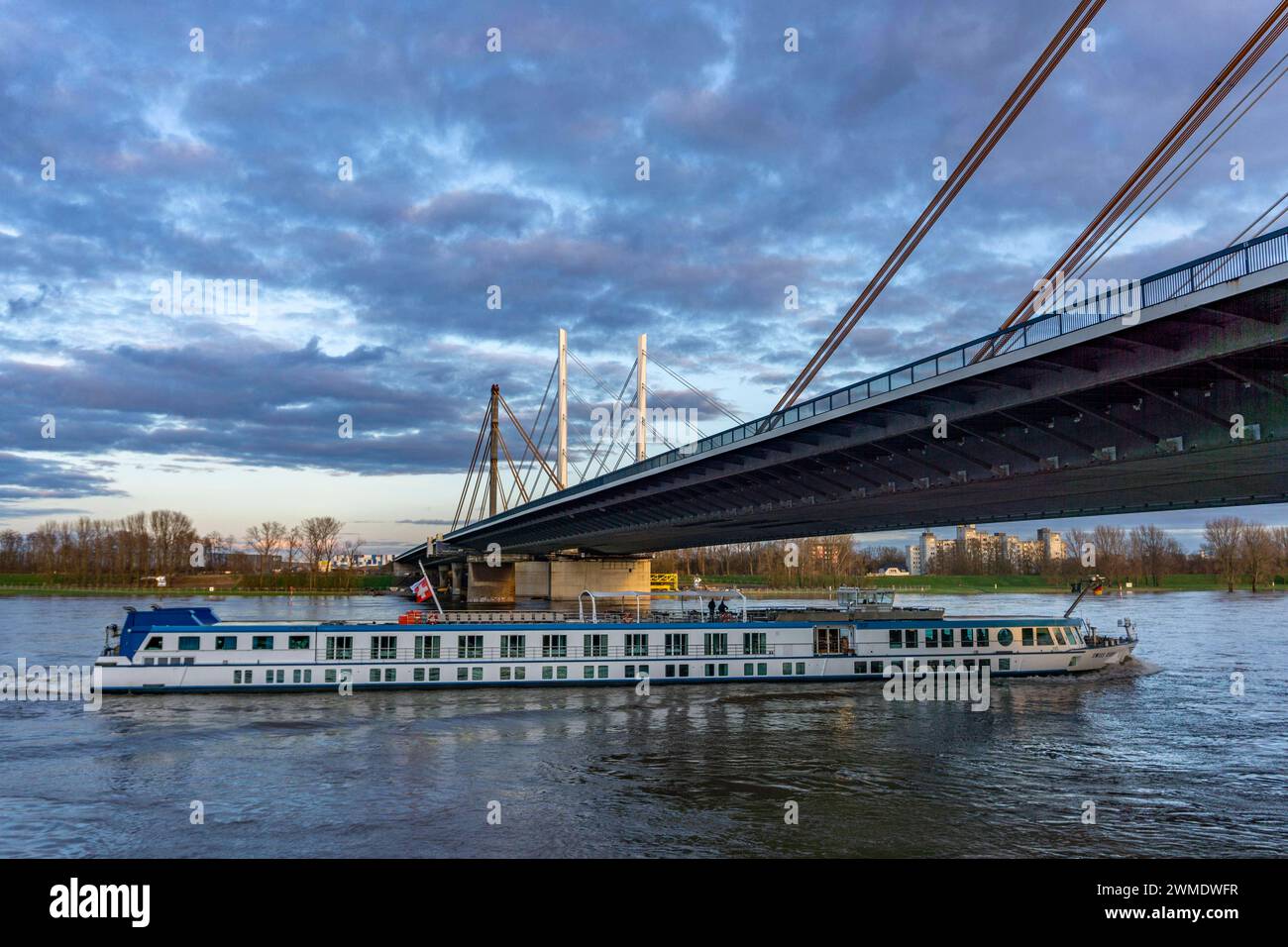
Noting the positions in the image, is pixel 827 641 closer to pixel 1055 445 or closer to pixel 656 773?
pixel 1055 445

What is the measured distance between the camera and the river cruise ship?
123 ft

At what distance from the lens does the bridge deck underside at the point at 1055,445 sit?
22016 millimetres

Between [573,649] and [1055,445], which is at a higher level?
[1055,445]

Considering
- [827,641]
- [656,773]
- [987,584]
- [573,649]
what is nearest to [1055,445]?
[827,641]

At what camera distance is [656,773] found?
2416 cm

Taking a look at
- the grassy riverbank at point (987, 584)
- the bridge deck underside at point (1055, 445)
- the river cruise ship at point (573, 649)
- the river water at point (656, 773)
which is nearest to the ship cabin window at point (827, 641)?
the river cruise ship at point (573, 649)

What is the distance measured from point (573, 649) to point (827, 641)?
37.5ft

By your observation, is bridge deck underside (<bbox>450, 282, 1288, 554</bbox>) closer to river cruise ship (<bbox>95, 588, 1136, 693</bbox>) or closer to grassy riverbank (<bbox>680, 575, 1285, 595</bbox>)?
river cruise ship (<bbox>95, 588, 1136, 693</bbox>)

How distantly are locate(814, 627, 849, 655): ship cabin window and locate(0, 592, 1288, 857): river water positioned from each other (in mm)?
2051

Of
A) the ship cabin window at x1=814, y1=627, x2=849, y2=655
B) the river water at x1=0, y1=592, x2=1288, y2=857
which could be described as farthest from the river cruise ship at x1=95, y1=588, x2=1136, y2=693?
the river water at x1=0, y1=592, x2=1288, y2=857

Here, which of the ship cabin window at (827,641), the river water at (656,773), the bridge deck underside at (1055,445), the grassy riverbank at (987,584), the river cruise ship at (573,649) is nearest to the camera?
the river water at (656,773)

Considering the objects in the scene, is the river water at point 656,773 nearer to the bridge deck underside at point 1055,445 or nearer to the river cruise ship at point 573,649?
the river cruise ship at point 573,649

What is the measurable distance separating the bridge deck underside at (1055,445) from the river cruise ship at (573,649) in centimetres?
617
